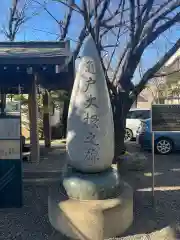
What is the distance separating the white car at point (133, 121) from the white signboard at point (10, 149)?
1120 cm

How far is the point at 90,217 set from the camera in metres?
4.86

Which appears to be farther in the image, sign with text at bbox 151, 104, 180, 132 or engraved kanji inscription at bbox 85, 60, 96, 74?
sign with text at bbox 151, 104, 180, 132

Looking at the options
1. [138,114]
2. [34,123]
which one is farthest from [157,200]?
[138,114]

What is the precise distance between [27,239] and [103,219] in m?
1.11

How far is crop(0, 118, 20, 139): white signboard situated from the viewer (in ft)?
19.4

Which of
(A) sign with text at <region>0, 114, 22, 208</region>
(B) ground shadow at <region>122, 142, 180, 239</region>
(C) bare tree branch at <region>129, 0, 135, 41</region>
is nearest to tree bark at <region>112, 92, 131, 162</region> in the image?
(B) ground shadow at <region>122, 142, 180, 239</region>

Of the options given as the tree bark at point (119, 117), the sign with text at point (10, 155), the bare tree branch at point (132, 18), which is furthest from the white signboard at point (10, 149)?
the bare tree branch at point (132, 18)

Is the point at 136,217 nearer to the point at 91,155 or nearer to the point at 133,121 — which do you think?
the point at 91,155

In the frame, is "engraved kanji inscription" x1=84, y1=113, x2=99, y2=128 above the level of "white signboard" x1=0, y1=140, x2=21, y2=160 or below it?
above

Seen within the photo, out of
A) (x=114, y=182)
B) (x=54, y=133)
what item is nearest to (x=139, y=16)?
(x=114, y=182)

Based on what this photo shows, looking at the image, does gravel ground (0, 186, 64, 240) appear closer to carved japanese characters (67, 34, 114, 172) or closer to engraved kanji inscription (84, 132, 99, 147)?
carved japanese characters (67, 34, 114, 172)

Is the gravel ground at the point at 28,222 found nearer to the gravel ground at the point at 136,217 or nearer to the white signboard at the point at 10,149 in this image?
the gravel ground at the point at 136,217

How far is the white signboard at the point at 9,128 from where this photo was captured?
5902 mm

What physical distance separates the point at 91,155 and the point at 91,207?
0.76 metres
